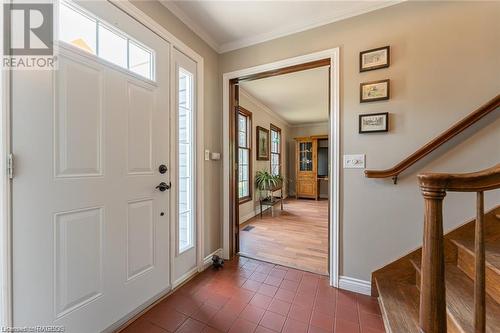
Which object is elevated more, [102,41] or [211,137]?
[102,41]

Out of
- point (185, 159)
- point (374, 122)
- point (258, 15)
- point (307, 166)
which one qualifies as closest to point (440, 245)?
point (374, 122)

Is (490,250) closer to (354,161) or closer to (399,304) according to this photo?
(399,304)

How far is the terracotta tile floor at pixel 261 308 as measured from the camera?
1.45 m

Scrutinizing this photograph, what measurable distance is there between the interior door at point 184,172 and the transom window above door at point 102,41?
312mm

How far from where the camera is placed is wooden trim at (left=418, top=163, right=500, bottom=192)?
68cm

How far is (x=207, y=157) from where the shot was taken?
2.29m

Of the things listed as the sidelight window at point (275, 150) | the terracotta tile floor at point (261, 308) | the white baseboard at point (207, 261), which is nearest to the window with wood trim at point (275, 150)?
the sidelight window at point (275, 150)

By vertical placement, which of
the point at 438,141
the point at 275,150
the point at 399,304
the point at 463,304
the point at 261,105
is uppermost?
the point at 261,105

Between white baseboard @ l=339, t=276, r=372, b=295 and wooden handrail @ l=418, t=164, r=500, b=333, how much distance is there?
123cm

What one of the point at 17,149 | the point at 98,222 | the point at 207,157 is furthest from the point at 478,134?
the point at 17,149

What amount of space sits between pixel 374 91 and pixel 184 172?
1800 mm

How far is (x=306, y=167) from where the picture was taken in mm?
6543

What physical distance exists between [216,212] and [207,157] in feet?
2.12

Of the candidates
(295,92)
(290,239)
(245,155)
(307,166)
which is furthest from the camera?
(307,166)
